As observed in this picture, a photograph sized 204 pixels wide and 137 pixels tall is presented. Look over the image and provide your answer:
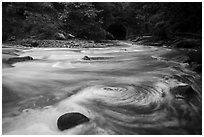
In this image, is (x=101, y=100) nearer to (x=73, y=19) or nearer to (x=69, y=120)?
(x=69, y=120)

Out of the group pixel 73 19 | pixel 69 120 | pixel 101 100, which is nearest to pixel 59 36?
pixel 73 19

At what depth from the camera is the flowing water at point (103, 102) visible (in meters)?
2.63

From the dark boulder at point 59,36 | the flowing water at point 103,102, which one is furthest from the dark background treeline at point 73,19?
the flowing water at point 103,102

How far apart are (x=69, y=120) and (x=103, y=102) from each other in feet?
2.26

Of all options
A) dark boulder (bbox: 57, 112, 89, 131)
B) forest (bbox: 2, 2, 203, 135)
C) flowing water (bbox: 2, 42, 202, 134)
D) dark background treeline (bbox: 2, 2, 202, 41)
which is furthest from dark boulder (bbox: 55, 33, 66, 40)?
dark boulder (bbox: 57, 112, 89, 131)

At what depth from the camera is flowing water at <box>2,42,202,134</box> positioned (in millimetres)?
2631

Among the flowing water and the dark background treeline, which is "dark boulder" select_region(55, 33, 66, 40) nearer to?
the dark background treeline

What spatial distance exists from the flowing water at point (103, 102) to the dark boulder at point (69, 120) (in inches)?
2.1

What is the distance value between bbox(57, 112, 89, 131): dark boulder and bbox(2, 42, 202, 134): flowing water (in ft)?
0.17

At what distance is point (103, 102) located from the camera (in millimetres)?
3156

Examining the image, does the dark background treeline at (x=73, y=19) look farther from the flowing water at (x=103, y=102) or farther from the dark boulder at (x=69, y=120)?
the dark boulder at (x=69, y=120)

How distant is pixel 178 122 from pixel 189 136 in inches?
10.0

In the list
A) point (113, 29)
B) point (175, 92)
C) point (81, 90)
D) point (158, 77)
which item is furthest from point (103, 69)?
point (113, 29)

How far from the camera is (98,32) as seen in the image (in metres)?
14.8
